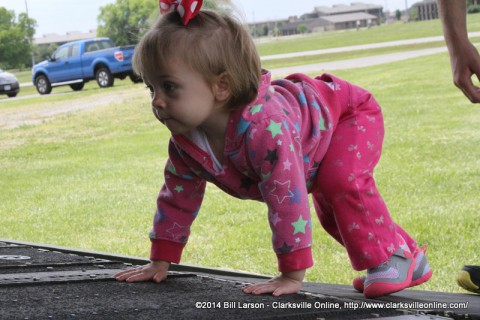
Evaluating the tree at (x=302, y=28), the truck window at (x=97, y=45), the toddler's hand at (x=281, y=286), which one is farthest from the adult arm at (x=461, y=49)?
the tree at (x=302, y=28)

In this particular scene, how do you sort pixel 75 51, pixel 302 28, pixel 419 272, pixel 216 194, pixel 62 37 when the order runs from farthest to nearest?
pixel 302 28, pixel 62 37, pixel 75 51, pixel 216 194, pixel 419 272

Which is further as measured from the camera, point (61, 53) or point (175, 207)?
point (61, 53)

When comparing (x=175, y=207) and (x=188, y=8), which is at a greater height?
(x=188, y=8)

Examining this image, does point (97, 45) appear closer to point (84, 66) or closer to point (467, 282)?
point (84, 66)

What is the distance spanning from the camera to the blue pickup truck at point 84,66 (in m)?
26.1

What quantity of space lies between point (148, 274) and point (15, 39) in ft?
277

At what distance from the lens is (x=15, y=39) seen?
274 ft

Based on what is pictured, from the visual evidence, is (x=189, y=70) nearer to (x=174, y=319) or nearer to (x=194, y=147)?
(x=194, y=147)

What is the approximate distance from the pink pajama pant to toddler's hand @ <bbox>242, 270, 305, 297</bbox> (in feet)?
0.95

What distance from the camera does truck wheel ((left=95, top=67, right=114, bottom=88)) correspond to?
26422mm

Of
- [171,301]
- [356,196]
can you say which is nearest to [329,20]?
[356,196]

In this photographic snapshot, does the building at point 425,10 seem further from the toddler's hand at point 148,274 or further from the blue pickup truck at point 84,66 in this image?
the toddler's hand at point 148,274

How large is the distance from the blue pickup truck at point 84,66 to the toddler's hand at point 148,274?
914 inches

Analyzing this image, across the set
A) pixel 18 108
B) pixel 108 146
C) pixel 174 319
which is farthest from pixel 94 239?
pixel 18 108
